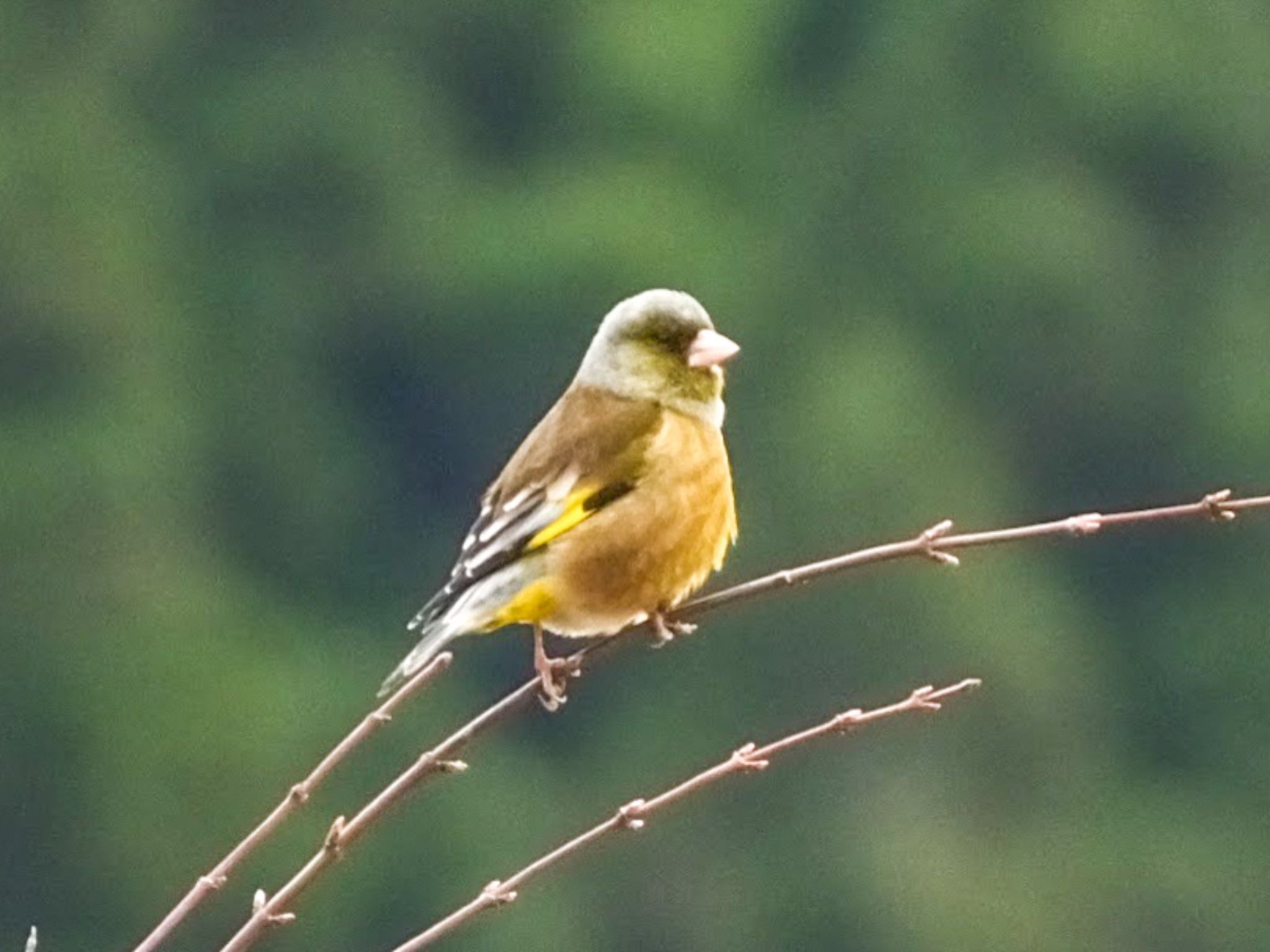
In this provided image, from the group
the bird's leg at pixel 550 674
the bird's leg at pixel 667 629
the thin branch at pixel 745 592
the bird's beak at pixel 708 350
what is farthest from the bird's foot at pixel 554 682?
the bird's beak at pixel 708 350

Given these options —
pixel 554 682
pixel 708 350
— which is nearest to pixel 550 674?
pixel 554 682

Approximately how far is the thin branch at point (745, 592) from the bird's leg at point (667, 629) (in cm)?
63

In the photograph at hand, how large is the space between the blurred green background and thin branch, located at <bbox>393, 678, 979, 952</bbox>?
17.3 meters

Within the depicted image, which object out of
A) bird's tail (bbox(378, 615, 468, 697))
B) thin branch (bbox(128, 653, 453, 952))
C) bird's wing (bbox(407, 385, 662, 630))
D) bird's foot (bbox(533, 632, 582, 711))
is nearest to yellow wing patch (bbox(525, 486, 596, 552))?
bird's wing (bbox(407, 385, 662, 630))

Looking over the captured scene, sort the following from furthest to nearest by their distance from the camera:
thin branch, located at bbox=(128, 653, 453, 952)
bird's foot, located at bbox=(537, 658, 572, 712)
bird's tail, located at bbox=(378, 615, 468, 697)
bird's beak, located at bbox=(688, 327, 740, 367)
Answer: bird's beak, located at bbox=(688, 327, 740, 367), bird's tail, located at bbox=(378, 615, 468, 697), bird's foot, located at bbox=(537, 658, 572, 712), thin branch, located at bbox=(128, 653, 453, 952)

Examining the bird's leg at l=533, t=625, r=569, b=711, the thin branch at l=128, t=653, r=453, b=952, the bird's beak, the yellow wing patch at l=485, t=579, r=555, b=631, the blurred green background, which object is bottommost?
the blurred green background

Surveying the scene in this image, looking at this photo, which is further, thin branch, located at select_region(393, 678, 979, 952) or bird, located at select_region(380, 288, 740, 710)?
bird, located at select_region(380, 288, 740, 710)

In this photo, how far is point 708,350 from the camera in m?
5.48

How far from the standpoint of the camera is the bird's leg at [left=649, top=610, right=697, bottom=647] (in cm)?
486

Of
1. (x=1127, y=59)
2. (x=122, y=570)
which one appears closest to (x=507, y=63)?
(x=1127, y=59)

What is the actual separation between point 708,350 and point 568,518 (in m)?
0.31

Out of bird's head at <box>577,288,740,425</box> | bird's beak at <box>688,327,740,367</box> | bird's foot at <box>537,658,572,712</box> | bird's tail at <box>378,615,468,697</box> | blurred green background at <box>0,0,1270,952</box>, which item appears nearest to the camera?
bird's foot at <box>537,658,572,712</box>

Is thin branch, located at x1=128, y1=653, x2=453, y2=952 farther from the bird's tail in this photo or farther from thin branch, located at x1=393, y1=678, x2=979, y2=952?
the bird's tail

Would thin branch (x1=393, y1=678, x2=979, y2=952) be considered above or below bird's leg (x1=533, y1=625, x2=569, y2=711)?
above
